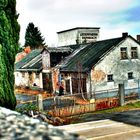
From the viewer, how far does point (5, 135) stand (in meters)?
4.73

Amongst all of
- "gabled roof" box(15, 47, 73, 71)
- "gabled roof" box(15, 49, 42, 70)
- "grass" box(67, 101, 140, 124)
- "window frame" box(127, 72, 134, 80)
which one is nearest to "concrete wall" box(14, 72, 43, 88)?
"gabled roof" box(15, 47, 73, 71)

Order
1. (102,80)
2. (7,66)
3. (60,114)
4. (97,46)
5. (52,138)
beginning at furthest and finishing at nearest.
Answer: (97,46), (102,80), (60,114), (7,66), (52,138)

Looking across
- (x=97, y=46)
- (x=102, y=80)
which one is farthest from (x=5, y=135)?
(x=97, y=46)

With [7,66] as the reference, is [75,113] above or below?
below

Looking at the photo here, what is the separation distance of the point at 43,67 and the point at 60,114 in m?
18.8

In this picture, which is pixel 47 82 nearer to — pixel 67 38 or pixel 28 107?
pixel 28 107

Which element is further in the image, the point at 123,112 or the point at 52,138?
the point at 123,112

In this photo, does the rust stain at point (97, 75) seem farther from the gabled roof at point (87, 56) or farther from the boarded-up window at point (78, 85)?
the boarded-up window at point (78, 85)

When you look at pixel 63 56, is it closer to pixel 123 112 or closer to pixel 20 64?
pixel 20 64

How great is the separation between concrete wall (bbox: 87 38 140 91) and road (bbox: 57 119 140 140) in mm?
22138

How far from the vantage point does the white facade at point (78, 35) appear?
62844 mm

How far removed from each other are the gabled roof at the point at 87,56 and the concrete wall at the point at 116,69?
0.59 metres

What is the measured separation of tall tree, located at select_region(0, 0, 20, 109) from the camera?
17.3 meters

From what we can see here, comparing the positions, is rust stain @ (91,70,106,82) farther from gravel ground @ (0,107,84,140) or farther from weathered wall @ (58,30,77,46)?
gravel ground @ (0,107,84,140)
